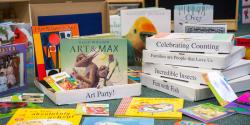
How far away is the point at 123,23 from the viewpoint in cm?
162

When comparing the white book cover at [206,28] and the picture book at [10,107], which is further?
the white book cover at [206,28]

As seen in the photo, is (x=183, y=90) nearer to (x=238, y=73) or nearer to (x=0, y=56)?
(x=238, y=73)

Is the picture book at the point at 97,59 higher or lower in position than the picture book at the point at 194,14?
lower

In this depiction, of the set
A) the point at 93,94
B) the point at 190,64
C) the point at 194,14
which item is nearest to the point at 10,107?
the point at 93,94

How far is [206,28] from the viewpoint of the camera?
1.49 m

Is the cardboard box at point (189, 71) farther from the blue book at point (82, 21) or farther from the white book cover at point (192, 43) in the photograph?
the blue book at point (82, 21)

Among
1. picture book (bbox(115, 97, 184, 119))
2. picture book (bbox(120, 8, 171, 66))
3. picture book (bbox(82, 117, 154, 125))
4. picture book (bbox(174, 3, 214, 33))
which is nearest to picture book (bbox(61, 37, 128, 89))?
picture book (bbox(115, 97, 184, 119))

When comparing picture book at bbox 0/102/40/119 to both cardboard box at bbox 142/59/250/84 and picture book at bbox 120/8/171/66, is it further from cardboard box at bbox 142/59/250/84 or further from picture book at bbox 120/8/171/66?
picture book at bbox 120/8/171/66

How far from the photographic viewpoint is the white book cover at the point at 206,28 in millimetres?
1448

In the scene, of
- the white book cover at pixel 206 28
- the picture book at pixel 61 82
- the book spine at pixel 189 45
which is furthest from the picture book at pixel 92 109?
the white book cover at pixel 206 28

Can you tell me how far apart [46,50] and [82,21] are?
269 millimetres

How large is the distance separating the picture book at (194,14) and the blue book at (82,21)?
0.44 m

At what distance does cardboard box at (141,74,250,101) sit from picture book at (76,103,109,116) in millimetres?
273

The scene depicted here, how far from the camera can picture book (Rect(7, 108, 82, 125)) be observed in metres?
0.98
